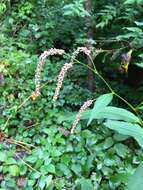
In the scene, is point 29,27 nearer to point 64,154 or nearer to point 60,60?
point 60,60

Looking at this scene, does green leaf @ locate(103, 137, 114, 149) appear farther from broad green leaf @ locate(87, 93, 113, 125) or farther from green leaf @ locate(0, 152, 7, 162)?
broad green leaf @ locate(87, 93, 113, 125)

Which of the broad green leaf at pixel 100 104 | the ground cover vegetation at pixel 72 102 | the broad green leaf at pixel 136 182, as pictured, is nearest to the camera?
the broad green leaf at pixel 136 182

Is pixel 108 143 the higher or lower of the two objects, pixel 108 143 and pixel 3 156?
the higher

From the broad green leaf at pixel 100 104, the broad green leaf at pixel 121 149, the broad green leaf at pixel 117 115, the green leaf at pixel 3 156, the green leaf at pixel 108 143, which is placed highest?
the broad green leaf at pixel 100 104

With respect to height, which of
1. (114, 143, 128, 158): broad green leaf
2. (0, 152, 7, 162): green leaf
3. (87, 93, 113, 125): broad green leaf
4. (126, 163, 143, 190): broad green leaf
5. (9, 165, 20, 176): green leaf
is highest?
(87, 93, 113, 125): broad green leaf

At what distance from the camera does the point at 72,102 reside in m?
3.67

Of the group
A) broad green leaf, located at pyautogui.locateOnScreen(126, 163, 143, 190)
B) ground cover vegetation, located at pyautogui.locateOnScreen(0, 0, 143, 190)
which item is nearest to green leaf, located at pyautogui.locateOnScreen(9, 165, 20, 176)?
ground cover vegetation, located at pyautogui.locateOnScreen(0, 0, 143, 190)

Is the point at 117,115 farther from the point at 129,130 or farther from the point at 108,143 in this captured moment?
the point at 108,143

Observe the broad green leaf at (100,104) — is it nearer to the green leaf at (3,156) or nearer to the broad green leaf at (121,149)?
the broad green leaf at (121,149)

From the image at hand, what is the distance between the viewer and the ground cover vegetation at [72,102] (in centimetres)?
307

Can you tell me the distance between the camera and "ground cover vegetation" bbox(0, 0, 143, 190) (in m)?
3.07

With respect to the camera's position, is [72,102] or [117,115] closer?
[117,115]

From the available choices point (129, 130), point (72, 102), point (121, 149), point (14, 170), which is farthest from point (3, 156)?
point (129, 130)

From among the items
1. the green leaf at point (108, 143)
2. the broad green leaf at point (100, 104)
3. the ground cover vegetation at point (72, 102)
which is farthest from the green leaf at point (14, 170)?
the broad green leaf at point (100, 104)
